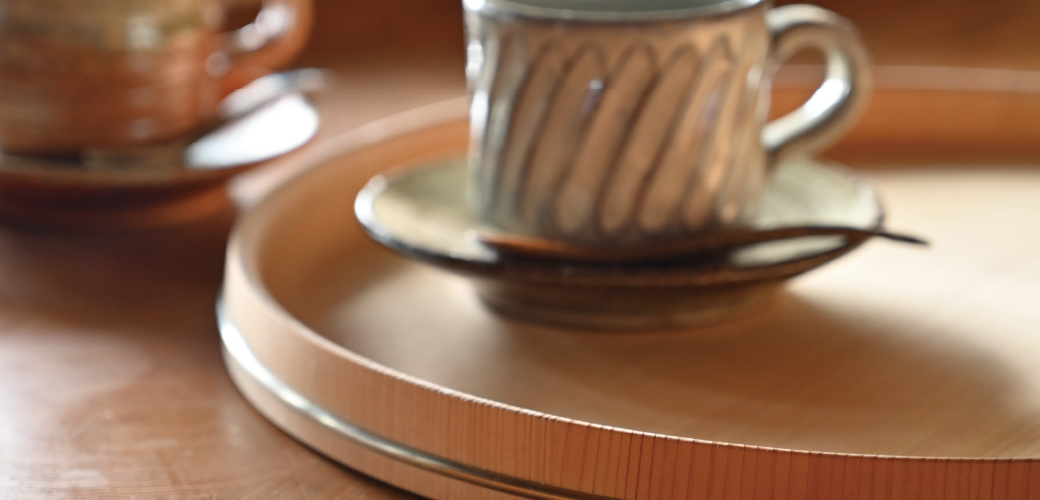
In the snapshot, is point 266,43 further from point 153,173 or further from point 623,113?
point 623,113

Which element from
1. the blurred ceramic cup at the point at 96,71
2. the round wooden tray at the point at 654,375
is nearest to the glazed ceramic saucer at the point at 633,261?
the round wooden tray at the point at 654,375

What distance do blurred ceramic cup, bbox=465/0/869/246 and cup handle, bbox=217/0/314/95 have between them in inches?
8.1

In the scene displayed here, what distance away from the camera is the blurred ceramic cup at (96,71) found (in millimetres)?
419

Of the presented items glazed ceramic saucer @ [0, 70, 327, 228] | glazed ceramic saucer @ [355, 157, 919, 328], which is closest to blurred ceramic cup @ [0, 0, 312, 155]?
glazed ceramic saucer @ [0, 70, 327, 228]

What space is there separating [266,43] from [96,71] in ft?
0.39

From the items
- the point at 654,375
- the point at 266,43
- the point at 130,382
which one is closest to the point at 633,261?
the point at 654,375

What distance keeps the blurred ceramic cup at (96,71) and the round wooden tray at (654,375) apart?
8 centimetres

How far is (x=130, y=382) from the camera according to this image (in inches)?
12.9

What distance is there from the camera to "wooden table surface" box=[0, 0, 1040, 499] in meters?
0.27

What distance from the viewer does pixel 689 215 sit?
35 centimetres

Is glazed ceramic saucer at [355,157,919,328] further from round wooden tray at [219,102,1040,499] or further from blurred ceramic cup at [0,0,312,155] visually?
blurred ceramic cup at [0,0,312,155]

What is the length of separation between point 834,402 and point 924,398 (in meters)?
0.03

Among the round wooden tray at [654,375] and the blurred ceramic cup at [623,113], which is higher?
the blurred ceramic cup at [623,113]

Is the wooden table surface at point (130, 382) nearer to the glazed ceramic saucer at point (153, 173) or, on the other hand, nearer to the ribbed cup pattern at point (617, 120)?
the glazed ceramic saucer at point (153, 173)
